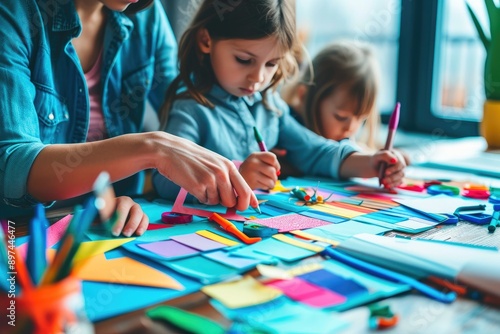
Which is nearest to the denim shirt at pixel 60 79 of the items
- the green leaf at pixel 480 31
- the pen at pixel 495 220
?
the pen at pixel 495 220

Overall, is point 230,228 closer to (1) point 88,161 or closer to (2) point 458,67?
(1) point 88,161

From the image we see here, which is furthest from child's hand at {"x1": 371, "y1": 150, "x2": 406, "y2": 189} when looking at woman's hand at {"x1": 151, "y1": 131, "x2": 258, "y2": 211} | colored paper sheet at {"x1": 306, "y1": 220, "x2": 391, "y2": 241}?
woman's hand at {"x1": 151, "y1": 131, "x2": 258, "y2": 211}

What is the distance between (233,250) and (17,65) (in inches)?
18.7

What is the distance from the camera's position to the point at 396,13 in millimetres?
2064

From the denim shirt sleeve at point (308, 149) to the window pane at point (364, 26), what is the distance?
1.67ft

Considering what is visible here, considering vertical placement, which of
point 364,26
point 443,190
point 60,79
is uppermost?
point 364,26

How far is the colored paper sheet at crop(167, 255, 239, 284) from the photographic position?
61cm

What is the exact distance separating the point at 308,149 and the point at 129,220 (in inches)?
23.0

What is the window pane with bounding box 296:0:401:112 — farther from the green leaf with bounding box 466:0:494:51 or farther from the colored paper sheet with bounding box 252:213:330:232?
the colored paper sheet with bounding box 252:213:330:232

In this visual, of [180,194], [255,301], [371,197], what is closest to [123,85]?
[180,194]

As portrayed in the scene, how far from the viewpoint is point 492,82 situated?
1.58 meters

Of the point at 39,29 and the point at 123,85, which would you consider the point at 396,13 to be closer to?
the point at 123,85

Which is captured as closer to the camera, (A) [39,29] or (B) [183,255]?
(B) [183,255]

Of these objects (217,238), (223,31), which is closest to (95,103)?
(223,31)
